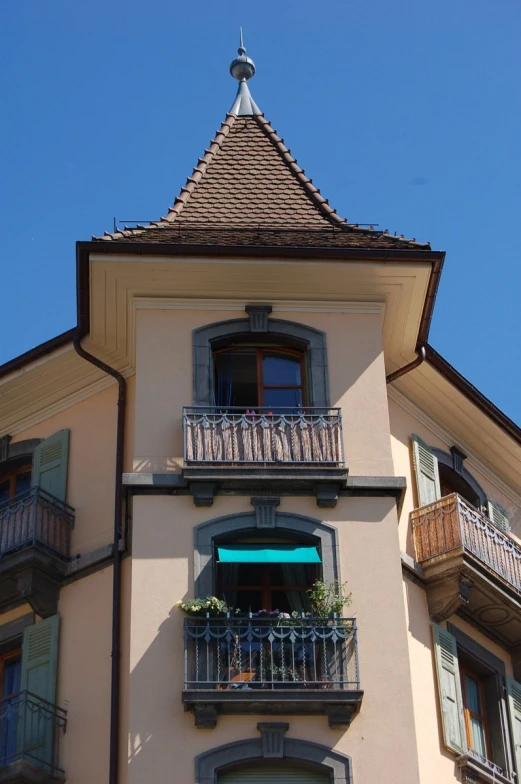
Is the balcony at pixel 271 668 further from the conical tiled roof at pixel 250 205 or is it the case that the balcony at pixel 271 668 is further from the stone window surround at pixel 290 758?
the conical tiled roof at pixel 250 205

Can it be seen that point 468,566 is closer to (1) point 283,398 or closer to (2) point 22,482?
(1) point 283,398

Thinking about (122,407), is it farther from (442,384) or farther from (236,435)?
(442,384)

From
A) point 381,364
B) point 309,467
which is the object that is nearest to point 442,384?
point 381,364

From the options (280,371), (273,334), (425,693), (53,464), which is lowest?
(425,693)

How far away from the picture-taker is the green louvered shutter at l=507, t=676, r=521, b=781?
79.4 feet

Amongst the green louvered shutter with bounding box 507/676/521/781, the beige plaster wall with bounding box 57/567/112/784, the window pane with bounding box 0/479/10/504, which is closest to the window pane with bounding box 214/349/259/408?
the beige plaster wall with bounding box 57/567/112/784

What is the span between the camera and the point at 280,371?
24625 millimetres

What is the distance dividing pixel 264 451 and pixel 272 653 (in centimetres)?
303

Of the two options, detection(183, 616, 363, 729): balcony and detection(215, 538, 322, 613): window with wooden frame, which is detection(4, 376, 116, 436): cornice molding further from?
detection(183, 616, 363, 729): balcony

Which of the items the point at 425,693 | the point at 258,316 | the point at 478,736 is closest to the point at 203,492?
the point at 258,316

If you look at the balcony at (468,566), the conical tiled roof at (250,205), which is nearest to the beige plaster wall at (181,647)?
the balcony at (468,566)

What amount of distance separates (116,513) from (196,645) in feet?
10.3

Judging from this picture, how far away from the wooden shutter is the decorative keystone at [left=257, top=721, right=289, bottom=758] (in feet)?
9.17

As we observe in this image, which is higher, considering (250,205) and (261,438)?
(250,205)
